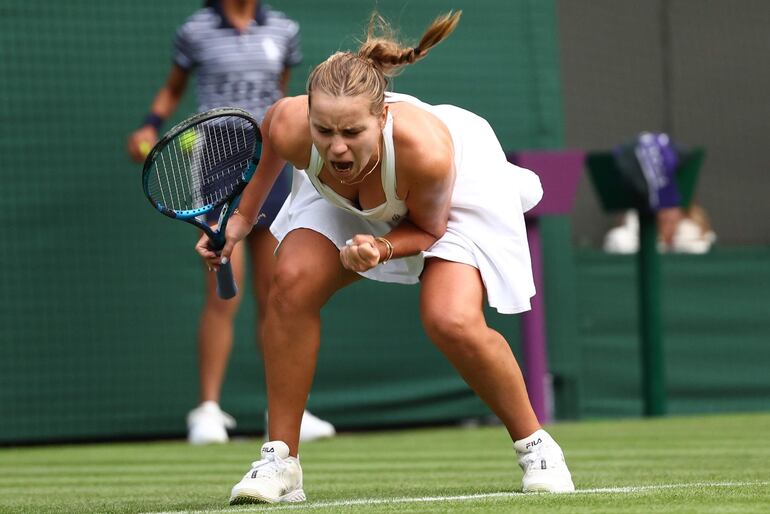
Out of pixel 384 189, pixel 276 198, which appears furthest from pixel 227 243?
pixel 276 198

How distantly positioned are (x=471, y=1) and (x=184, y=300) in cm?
224

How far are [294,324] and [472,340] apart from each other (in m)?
0.46

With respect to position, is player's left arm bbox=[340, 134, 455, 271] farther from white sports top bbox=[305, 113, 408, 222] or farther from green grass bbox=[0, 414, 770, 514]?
green grass bbox=[0, 414, 770, 514]

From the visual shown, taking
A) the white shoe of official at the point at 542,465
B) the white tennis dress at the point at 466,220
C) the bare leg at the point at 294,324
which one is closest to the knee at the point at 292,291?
the bare leg at the point at 294,324

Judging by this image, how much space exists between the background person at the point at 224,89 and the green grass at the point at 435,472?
0.90 feet

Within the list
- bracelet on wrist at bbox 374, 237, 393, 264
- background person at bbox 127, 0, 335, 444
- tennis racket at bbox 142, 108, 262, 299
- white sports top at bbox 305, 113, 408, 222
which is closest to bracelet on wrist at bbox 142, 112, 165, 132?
background person at bbox 127, 0, 335, 444

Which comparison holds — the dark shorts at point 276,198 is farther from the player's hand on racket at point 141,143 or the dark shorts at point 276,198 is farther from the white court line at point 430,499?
the white court line at point 430,499

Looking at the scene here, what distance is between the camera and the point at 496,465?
5.20 meters

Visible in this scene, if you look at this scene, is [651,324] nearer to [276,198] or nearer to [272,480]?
[276,198]

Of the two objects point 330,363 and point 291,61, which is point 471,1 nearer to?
point 291,61

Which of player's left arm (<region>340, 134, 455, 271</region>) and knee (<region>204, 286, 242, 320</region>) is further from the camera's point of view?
knee (<region>204, 286, 242, 320</region>)

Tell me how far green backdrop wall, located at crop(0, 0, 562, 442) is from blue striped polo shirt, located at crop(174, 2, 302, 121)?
25.5 inches

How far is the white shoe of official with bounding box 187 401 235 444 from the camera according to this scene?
6520 mm

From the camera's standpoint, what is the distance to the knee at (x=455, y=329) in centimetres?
367
